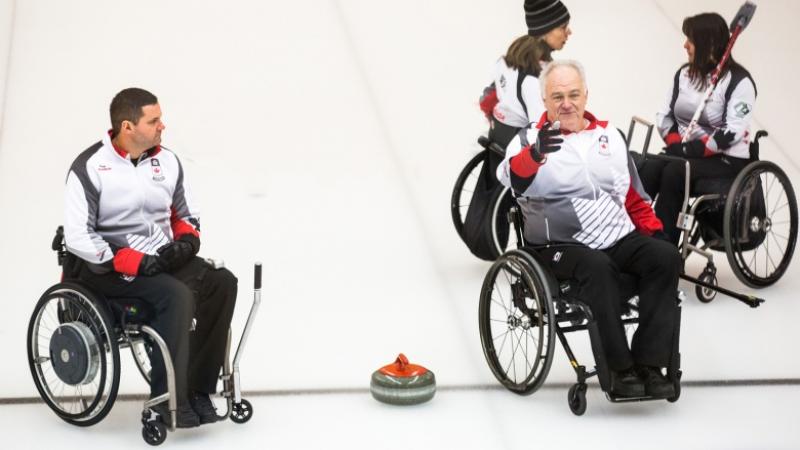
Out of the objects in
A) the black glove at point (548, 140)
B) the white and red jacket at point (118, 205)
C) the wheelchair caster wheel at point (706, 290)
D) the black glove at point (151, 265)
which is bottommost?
the wheelchair caster wheel at point (706, 290)

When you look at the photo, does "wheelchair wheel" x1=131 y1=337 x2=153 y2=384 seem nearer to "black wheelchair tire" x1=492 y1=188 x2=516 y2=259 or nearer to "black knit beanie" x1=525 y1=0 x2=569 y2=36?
"black wheelchair tire" x1=492 y1=188 x2=516 y2=259

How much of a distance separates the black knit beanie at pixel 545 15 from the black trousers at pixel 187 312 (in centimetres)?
177

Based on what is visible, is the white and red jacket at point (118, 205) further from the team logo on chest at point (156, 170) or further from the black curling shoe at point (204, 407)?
the black curling shoe at point (204, 407)

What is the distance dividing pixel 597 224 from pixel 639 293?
238 millimetres

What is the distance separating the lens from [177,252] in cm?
406

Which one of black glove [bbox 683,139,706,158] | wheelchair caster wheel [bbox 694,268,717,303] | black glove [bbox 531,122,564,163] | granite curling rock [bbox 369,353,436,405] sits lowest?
wheelchair caster wheel [bbox 694,268,717,303]

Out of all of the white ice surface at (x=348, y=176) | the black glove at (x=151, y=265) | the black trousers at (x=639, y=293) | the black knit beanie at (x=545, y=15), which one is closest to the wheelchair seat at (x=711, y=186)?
the white ice surface at (x=348, y=176)

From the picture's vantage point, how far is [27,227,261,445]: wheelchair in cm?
398

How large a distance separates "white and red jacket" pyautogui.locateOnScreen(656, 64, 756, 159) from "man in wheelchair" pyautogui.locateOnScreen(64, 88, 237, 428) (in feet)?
6.87

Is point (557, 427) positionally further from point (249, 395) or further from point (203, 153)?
point (203, 153)

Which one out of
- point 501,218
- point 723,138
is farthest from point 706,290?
point 501,218

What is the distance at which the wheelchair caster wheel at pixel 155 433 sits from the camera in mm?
4043

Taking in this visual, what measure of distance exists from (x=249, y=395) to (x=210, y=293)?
0.52 metres

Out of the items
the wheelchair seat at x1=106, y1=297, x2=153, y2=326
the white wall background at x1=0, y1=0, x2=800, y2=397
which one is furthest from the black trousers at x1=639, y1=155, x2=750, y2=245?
the wheelchair seat at x1=106, y1=297, x2=153, y2=326
